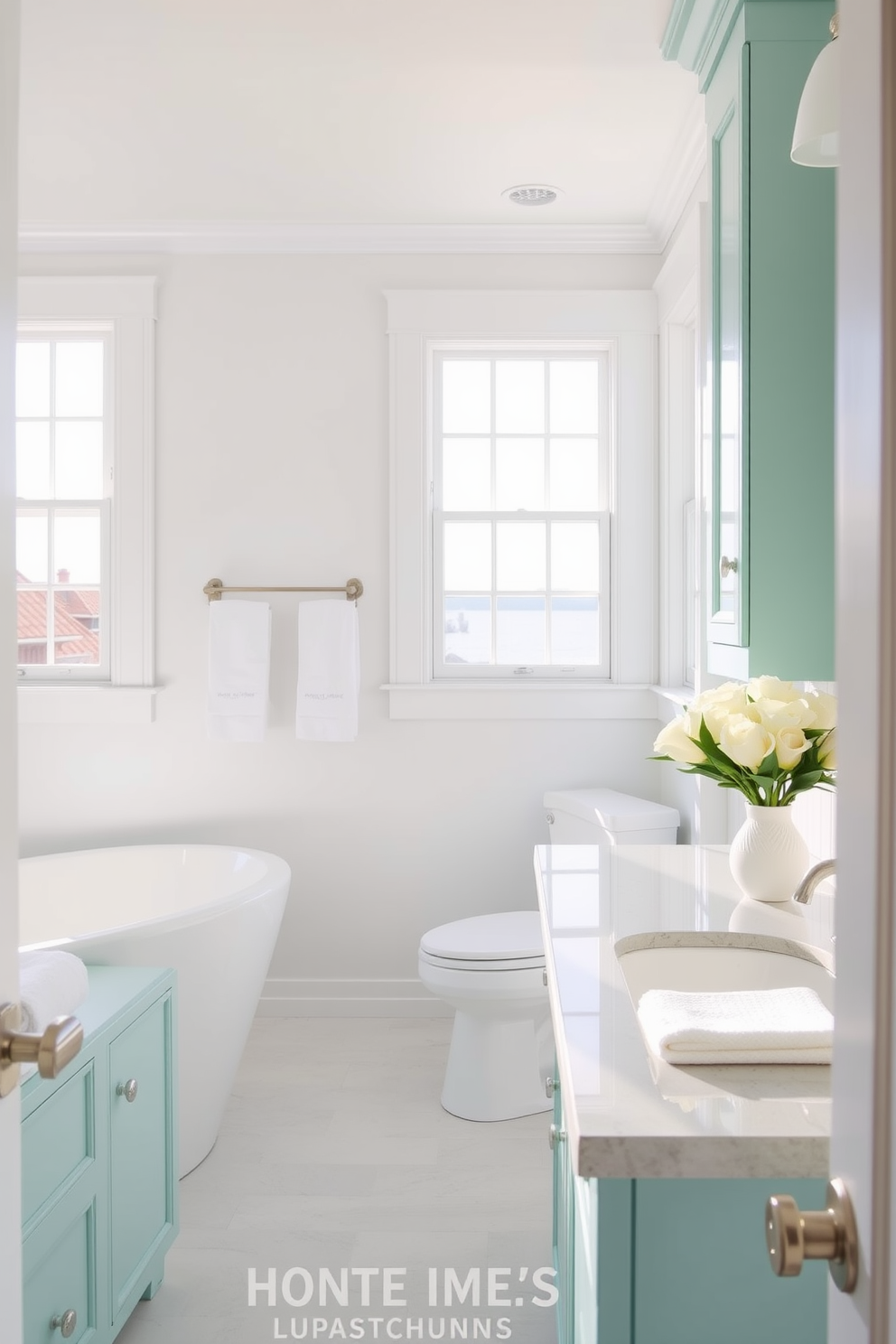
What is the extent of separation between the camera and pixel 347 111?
2736 mm

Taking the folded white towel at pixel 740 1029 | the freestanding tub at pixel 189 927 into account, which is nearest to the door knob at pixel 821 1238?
the folded white towel at pixel 740 1029

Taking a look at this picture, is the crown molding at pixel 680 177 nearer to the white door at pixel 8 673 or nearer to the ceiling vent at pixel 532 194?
the ceiling vent at pixel 532 194

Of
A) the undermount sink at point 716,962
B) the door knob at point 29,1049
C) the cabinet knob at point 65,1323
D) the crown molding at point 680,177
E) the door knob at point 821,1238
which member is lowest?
the cabinet knob at point 65,1323

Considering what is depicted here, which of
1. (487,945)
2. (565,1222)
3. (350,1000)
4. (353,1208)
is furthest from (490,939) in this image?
(565,1222)

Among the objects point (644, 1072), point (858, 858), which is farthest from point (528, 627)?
point (858, 858)

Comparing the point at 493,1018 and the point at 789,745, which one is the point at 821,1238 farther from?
the point at 493,1018

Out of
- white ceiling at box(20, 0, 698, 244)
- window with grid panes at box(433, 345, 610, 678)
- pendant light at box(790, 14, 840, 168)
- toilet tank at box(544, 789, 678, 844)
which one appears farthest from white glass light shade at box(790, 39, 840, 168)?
window with grid panes at box(433, 345, 610, 678)

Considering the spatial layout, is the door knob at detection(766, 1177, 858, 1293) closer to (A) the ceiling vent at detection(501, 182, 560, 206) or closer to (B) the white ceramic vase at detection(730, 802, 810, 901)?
(B) the white ceramic vase at detection(730, 802, 810, 901)

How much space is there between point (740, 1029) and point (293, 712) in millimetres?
2666

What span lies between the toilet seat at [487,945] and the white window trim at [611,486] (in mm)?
811

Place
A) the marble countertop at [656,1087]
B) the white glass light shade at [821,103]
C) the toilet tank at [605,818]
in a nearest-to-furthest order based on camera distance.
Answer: the marble countertop at [656,1087], the white glass light shade at [821,103], the toilet tank at [605,818]

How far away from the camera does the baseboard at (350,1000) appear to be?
144 inches

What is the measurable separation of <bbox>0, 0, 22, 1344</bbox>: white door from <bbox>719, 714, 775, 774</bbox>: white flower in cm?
121

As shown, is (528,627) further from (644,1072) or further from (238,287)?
(644,1072)
